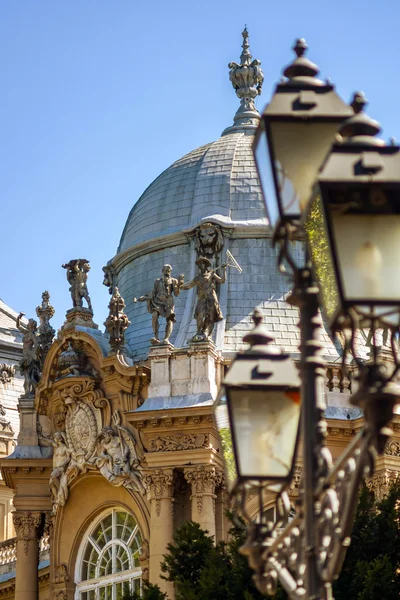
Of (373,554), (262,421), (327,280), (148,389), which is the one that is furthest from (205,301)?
(262,421)

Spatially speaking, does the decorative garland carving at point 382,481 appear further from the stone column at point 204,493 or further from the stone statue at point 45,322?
the stone statue at point 45,322

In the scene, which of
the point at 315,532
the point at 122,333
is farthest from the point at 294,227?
the point at 122,333

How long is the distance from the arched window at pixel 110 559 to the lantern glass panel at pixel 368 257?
26399 millimetres

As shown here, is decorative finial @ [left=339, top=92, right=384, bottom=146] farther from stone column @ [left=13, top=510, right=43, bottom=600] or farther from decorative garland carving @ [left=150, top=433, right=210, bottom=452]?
stone column @ [left=13, top=510, right=43, bottom=600]

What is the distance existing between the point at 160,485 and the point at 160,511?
21.9 inches

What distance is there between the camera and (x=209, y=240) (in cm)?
3534

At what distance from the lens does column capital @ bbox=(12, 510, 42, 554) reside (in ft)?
120

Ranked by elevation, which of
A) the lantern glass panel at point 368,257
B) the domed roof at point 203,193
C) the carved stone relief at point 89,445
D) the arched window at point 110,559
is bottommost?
the lantern glass panel at point 368,257

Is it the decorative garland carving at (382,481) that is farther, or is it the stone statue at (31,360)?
the stone statue at (31,360)

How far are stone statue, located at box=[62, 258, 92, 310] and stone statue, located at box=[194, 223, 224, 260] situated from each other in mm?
2893

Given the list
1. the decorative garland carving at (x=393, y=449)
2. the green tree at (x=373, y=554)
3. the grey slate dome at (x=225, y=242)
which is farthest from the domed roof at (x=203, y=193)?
the green tree at (x=373, y=554)

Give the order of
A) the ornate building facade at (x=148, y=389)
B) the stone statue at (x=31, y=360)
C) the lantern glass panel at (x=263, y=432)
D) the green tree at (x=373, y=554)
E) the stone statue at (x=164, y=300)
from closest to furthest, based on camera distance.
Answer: the lantern glass panel at (x=263, y=432) < the green tree at (x=373, y=554) < the ornate building facade at (x=148, y=389) < the stone statue at (x=164, y=300) < the stone statue at (x=31, y=360)

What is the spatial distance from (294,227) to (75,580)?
91.2 ft

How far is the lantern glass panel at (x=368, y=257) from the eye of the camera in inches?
301
